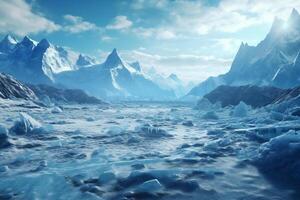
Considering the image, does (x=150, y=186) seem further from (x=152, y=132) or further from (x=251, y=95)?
(x=251, y=95)

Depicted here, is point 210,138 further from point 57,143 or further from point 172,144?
point 57,143

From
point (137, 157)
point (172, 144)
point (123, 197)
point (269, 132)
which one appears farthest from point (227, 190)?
point (269, 132)

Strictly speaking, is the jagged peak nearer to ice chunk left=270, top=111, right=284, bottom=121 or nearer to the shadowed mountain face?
the shadowed mountain face

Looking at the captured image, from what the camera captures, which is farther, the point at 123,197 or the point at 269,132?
the point at 269,132

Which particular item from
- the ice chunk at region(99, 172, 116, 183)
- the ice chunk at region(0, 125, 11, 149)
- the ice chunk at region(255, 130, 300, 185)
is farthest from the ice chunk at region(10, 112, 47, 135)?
the ice chunk at region(255, 130, 300, 185)

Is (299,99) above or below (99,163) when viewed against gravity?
above

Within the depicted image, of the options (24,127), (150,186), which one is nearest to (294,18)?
(24,127)

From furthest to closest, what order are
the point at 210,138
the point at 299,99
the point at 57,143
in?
the point at 299,99 → the point at 210,138 → the point at 57,143

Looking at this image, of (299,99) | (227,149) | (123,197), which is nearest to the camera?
(123,197)
